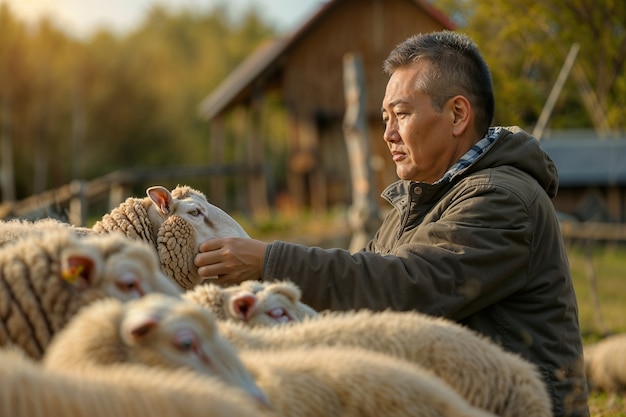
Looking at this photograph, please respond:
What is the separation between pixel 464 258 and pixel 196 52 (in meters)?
64.0

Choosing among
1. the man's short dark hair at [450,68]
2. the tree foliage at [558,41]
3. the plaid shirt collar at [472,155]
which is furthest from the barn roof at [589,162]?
the plaid shirt collar at [472,155]

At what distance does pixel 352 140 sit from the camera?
1288 cm

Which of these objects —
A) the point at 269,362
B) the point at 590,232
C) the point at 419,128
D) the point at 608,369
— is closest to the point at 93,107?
the point at 590,232

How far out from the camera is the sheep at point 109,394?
2051 mm

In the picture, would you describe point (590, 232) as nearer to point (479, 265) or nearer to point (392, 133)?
point (392, 133)

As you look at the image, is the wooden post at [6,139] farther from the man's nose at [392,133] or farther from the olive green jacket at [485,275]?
the olive green jacket at [485,275]

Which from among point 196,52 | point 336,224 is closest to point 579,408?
point 336,224

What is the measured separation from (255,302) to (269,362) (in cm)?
87

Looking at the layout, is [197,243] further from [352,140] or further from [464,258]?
[352,140]

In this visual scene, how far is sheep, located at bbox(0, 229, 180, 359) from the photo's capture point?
280cm

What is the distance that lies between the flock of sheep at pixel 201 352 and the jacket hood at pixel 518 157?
3.57 ft

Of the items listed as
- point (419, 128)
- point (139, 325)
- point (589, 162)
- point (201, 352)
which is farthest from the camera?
point (589, 162)

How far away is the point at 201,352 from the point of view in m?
2.53

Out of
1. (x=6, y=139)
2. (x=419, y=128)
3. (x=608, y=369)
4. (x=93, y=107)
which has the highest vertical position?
(x=419, y=128)
